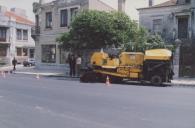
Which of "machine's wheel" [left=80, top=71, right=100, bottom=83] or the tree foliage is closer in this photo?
"machine's wheel" [left=80, top=71, right=100, bottom=83]

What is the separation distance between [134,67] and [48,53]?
22.6m

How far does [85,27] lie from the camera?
35.1 m

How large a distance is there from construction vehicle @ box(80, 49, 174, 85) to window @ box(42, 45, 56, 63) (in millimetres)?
18957

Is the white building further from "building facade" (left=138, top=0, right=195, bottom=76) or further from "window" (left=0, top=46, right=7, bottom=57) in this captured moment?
"window" (left=0, top=46, right=7, bottom=57)

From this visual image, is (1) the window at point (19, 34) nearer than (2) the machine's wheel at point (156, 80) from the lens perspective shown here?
No

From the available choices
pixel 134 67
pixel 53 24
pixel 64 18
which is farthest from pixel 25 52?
pixel 134 67

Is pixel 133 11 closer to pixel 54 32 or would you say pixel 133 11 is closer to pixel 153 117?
pixel 54 32

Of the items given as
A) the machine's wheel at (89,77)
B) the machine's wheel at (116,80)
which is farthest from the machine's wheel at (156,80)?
the machine's wheel at (89,77)

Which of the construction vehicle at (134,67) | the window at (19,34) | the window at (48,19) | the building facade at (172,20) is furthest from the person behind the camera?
the window at (19,34)

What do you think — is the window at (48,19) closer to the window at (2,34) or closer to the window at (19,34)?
the window at (2,34)

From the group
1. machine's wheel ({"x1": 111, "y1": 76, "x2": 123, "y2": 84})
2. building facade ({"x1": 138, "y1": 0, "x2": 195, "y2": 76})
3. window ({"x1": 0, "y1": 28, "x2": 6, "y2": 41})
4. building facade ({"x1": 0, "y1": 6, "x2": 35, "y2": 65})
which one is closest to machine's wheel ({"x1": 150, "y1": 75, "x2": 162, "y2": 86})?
machine's wheel ({"x1": 111, "y1": 76, "x2": 123, "y2": 84})

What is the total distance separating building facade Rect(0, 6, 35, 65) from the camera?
68438 millimetres

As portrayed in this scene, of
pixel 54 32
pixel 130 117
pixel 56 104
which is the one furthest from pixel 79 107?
pixel 54 32

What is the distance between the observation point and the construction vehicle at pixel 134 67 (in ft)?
88.9
